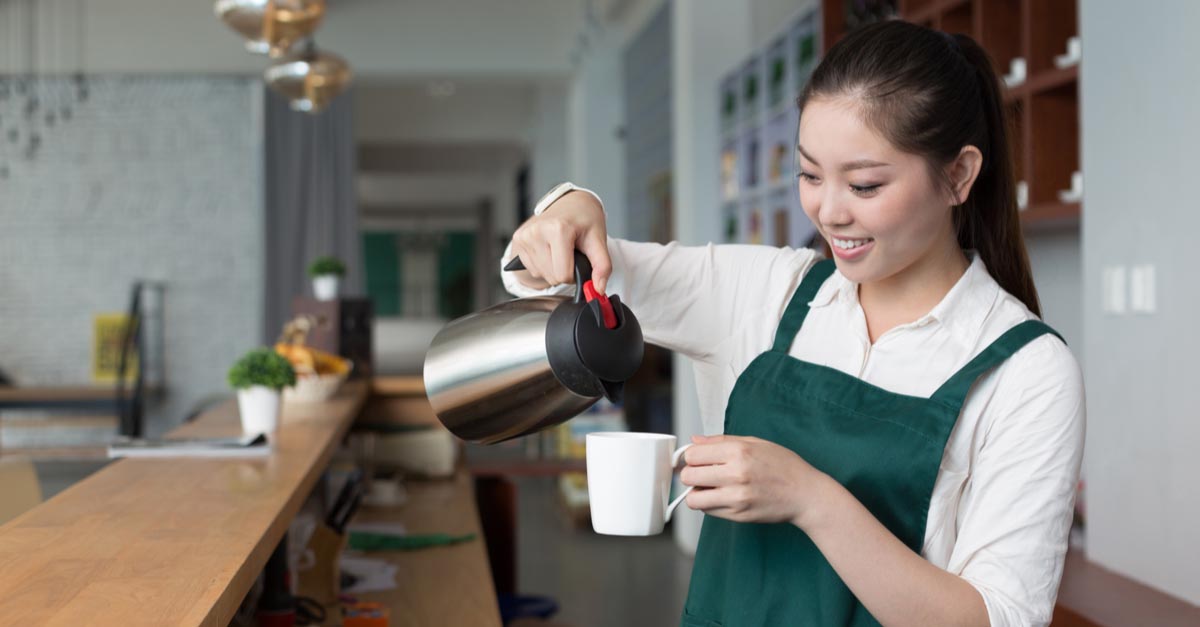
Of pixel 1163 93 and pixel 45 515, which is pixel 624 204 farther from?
pixel 45 515

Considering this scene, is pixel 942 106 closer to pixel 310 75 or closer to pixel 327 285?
pixel 327 285

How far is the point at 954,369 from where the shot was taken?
40.7 inches

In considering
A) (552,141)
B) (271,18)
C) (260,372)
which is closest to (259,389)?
(260,372)

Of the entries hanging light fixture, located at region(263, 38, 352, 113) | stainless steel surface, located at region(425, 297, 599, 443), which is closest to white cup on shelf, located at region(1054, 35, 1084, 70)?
stainless steel surface, located at region(425, 297, 599, 443)

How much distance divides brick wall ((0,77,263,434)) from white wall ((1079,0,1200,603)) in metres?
6.20

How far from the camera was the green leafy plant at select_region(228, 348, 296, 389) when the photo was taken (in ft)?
7.01

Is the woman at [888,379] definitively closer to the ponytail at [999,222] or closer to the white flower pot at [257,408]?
the ponytail at [999,222]

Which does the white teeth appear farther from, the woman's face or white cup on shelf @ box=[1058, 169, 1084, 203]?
white cup on shelf @ box=[1058, 169, 1084, 203]

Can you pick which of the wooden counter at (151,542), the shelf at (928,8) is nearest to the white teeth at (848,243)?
the wooden counter at (151,542)

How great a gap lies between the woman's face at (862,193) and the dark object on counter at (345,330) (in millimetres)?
2884

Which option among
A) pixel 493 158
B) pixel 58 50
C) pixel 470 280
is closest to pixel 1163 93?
pixel 58 50

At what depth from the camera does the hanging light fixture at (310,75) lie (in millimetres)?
4426

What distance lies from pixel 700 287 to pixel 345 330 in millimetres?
2715

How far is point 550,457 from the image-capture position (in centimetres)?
367
